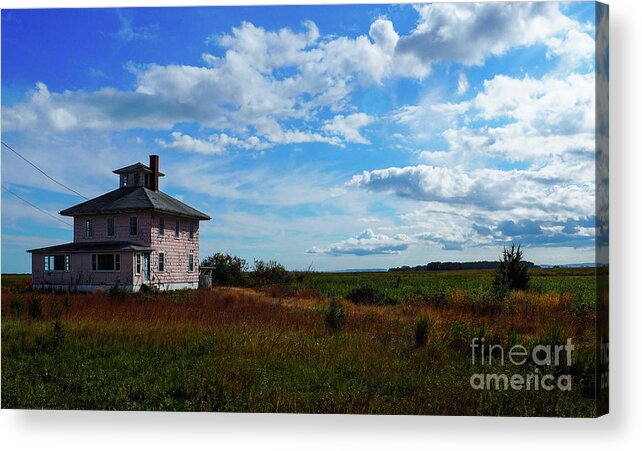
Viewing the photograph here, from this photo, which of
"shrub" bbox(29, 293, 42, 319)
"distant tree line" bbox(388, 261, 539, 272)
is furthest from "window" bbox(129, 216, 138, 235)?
"distant tree line" bbox(388, 261, 539, 272)

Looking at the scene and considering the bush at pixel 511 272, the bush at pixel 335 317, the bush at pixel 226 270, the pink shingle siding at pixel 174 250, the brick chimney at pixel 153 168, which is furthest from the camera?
the bush at pixel 226 270

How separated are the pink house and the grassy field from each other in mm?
363

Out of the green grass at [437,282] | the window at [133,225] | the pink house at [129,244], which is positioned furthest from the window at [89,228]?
the green grass at [437,282]

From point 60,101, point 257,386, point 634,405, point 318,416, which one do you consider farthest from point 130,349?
point 634,405

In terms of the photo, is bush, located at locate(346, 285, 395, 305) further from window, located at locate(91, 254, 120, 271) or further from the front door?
window, located at locate(91, 254, 120, 271)

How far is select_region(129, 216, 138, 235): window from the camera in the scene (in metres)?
9.10

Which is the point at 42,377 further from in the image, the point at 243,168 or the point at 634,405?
the point at 634,405

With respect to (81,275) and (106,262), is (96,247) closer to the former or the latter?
(106,262)

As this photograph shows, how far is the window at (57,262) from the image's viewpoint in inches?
349

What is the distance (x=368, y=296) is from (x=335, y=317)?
0.53 m

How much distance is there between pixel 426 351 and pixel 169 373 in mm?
3224

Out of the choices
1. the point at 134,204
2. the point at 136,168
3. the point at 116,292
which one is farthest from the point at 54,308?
the point at 136,168

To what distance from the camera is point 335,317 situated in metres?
8.33

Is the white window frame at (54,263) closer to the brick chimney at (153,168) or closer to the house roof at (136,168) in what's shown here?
the house roof at (136,168)
